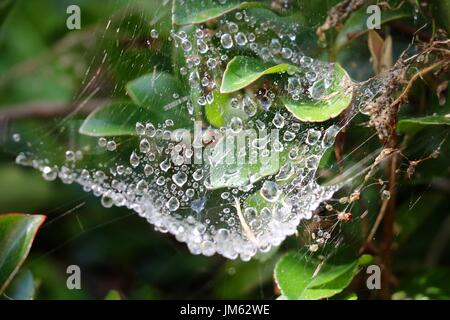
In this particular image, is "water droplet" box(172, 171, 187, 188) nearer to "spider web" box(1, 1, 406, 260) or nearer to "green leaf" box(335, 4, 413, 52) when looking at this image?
"spider web" box(1, 1, 406, 260)

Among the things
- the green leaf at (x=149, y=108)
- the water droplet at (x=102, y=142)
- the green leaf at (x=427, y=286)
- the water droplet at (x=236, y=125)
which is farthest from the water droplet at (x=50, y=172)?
the green leaf at (x=427, y=286)

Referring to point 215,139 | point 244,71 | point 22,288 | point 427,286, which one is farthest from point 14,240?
point 427,286

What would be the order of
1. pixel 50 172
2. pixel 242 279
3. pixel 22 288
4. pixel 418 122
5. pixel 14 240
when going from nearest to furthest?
pixel 418 122
pixel 14 240
pixel 22 288
pixel 242 279
pixel 50 172

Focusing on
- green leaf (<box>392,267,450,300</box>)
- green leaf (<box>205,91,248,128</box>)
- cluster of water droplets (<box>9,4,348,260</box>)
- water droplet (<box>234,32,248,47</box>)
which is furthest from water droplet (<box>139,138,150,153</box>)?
green leaf (<box>392,267,450,300</box>)

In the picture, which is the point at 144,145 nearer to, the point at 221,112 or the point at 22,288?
the point at 221,112

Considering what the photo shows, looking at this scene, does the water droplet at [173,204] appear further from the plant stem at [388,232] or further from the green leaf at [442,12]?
the green leaf at [442,12]

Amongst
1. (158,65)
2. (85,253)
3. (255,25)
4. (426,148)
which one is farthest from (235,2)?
(85,253)
